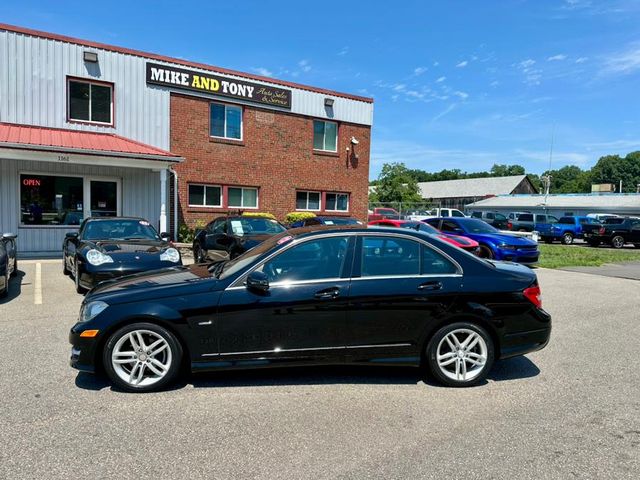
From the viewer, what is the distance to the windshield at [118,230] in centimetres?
928

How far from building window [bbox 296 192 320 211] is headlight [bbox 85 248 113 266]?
536 inches

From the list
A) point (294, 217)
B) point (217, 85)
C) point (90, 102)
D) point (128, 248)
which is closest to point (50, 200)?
point (90, 102)

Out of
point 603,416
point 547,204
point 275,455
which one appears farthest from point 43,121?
point 547,204

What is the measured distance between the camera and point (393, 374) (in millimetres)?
4805

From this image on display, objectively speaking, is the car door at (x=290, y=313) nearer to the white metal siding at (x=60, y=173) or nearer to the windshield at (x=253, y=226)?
the windshield at (x=253, y=226)

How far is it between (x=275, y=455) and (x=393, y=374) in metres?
1.93

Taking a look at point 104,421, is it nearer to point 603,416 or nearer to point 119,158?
point 603,416

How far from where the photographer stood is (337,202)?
22.5 meters

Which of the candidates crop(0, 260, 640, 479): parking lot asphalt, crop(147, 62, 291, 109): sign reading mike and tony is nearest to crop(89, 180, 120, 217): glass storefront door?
crop(147, 62, 291, 109): sign reading mike and tony

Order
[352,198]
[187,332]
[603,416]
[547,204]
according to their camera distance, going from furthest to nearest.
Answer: [547,204], [352,198], [187,332], [603,416]

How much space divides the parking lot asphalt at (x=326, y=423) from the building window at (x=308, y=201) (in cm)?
1617

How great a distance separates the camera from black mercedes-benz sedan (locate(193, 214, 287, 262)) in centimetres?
1034

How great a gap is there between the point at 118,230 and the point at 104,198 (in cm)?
713

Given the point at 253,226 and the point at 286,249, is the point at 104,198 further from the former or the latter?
the point at 286,249
